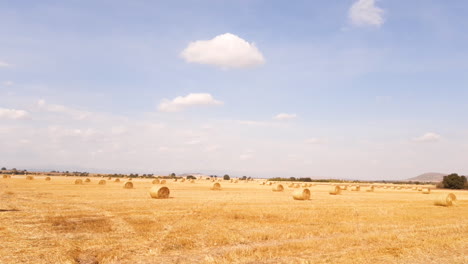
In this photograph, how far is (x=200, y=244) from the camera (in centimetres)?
1252

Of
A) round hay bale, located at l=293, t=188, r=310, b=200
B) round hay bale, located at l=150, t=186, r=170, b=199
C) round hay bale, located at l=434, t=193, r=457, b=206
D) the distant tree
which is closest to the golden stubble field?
round hay bale, located at l=150, t=186, r=170, b=199

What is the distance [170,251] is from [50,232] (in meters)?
5.24

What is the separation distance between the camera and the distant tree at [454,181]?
266 ft

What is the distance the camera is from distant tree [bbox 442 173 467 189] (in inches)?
3189

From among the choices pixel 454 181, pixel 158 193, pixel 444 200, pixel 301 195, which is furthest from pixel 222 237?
pixel 454 181

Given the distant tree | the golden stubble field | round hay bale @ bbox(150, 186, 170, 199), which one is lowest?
the golden stubble field

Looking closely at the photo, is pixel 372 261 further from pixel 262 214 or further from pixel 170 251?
pixel 262 214

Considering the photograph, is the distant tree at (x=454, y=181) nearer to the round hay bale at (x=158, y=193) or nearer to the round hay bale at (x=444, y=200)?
the round hay bale at (x=444, y=200)

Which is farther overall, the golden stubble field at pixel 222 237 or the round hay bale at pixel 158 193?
the round hay bale at pixel 158 193

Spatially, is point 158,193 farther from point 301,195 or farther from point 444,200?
point 444,200

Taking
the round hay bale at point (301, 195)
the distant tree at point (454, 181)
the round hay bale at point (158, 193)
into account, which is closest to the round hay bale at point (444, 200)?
the round hay bale at point (301, 195)

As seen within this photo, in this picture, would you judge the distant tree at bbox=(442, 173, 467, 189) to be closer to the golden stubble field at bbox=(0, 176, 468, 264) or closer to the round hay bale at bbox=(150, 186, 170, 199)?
the golden stubble field at bbox=(0, 176, 468, 264)

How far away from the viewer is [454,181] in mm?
81750

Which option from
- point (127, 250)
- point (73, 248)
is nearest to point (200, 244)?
point (127, 250)
